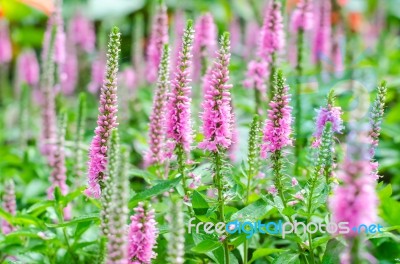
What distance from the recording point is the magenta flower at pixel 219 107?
2.23m

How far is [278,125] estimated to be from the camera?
2.22 meters

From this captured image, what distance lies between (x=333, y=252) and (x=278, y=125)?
1.66 feet

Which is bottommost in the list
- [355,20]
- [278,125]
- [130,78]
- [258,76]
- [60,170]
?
[60,170]

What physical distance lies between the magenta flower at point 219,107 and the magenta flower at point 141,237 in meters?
0.39

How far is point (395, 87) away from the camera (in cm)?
545

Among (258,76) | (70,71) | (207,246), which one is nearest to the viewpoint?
(207,246)

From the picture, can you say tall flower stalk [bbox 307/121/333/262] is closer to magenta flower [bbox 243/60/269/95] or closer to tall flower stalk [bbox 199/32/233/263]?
tall flower stalk [bbox 199/32/233/263]

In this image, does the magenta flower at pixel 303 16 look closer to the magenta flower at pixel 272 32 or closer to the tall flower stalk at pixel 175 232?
the magenta flower at pixel 272 32

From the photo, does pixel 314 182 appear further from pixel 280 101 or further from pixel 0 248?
pixel 0 248

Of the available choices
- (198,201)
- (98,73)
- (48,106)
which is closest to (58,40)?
(48,106)

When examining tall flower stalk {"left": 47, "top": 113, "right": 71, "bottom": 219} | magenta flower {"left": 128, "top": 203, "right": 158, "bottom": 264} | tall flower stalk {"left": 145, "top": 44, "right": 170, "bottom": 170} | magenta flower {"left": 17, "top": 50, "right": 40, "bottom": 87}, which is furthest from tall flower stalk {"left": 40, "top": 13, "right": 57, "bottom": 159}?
magenta flower {"left": 128, "top": 203, "right": 158, "bottom": 264}

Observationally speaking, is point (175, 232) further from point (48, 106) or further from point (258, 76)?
point (48, 106)

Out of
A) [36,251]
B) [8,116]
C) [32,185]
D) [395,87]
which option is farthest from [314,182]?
[8,116]

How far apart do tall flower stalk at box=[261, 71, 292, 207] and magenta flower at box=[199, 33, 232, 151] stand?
0.14 m
